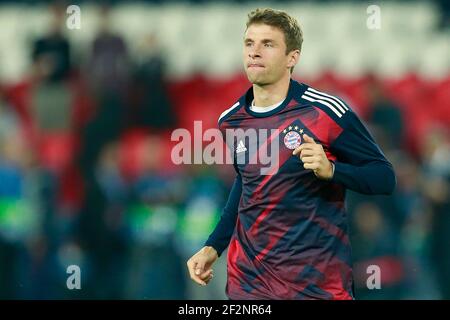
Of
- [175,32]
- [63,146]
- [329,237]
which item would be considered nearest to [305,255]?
[329,237]

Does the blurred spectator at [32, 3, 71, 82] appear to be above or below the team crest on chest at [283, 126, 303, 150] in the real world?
above

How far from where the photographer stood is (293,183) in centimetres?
504

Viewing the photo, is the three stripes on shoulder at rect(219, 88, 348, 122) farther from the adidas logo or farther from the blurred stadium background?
the blurred stadium background

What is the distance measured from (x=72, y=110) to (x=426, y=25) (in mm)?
4782

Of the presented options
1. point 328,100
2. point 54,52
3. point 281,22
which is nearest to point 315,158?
point 328,100

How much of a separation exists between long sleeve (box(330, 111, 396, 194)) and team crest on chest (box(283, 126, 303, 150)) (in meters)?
0.16

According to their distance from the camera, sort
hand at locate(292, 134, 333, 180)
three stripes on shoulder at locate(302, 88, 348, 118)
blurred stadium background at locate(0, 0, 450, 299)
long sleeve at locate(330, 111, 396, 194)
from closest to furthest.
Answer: hand at locate(292, 134, 333, 180), long sleeve at locate(330, 111, 396, 194), three stripes on shoulder at locate(302, 88, 348, 118), blurred stadium background at locate(0, 0, 450, 299)

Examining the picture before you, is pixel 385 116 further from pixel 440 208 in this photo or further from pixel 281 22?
pixel 281 22

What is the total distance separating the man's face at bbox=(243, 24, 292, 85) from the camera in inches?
200

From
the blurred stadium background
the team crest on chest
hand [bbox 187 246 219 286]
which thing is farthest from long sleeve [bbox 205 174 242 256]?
the blurred stadium background

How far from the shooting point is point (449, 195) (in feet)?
34.8

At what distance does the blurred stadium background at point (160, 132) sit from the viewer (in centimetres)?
1045

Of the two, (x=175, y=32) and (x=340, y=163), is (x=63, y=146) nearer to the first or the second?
(x=175, y=32)

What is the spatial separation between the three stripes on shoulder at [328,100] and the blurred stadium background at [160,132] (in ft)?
16.6
